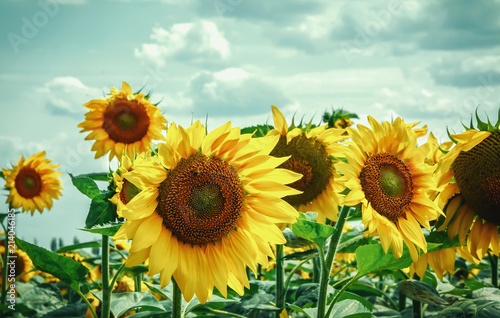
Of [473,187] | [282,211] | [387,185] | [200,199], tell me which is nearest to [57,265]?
[200,199]

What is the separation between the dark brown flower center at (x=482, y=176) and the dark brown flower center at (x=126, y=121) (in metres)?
2.93

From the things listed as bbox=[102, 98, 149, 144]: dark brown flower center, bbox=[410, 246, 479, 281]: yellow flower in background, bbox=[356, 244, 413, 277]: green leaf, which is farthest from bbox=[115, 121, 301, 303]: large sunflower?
bbox=[102, 98, 149, 144]: dark brown flower center

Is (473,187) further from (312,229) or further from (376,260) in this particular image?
(312,229)

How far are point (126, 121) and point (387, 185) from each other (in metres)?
2.92

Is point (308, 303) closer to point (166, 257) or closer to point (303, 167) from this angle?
point (303, 167)

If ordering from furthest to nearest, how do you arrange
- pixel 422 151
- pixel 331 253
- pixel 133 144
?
pixel 133 144 < pixel 422 151 < pixel 331 253

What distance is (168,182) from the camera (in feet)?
6.09

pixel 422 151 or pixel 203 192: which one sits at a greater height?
pixel 422 151

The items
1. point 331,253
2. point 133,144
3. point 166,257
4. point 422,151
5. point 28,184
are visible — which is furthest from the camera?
point 28,184

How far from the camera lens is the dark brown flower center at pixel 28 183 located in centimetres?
575

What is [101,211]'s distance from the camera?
2311mm

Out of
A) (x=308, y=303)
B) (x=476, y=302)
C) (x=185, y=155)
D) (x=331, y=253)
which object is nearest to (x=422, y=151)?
(x=331, y=253)

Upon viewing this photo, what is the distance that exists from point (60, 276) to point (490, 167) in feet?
6.55

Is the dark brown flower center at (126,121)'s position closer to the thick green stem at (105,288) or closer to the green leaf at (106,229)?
the thick green stem at (105,288)
